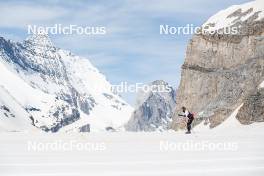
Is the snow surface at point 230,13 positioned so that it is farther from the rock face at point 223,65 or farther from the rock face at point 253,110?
the rock face at point 253,110

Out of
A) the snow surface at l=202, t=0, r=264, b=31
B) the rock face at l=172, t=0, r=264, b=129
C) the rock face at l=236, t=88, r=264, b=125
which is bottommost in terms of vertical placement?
the rock face at l=236, t=88, r=264, b=125

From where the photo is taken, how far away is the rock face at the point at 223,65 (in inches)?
3912

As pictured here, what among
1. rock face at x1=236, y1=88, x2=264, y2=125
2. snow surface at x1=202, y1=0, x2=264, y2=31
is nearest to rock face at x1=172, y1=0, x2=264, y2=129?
snow surface at x1=202, y1=0, x2=264, y2=31

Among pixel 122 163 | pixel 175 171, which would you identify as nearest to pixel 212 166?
pixel 175 171

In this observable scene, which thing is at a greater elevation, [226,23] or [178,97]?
[226,23]

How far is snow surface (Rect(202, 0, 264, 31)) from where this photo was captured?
12001 cm

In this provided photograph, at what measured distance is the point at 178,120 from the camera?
409 ft

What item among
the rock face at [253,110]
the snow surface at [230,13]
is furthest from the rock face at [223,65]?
the rock face at [253,110]

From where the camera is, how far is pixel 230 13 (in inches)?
5187

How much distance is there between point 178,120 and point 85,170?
11366cm

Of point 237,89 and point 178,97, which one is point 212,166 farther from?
point 178,97

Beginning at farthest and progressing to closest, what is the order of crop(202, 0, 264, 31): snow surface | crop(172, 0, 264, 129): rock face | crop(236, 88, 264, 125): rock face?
crop(202, 0, 264, 31): snow surface → crop(172, 0, 264, 129): rock face → crop(236, 88, 264, 125): rock face

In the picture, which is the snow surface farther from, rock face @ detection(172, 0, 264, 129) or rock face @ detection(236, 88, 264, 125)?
rock face @ detection(236, 88, 264, 125)

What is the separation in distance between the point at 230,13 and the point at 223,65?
14373 mm
